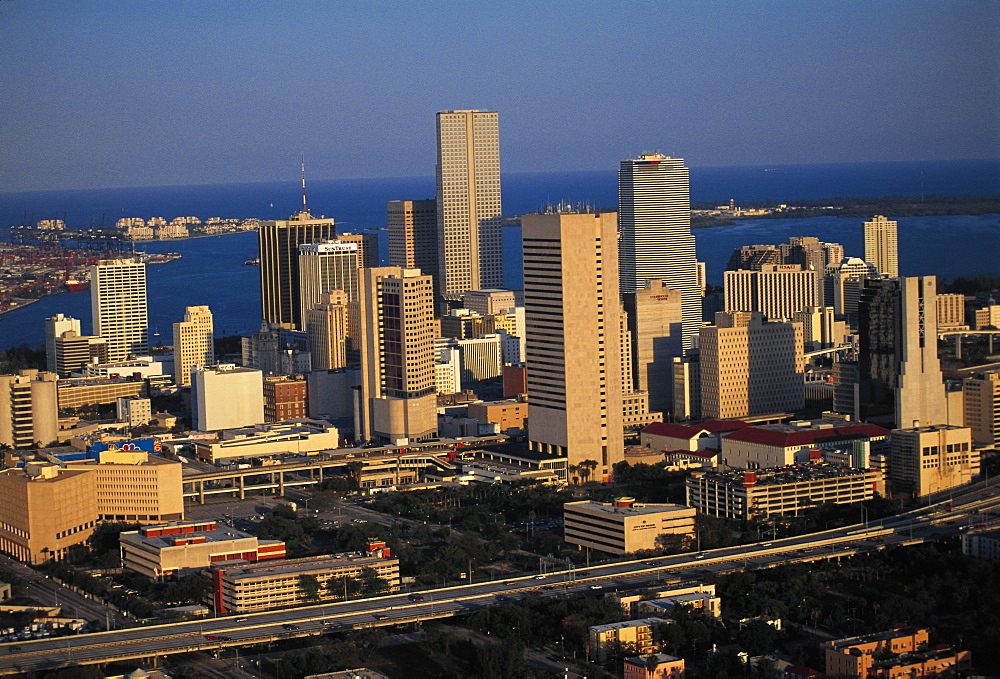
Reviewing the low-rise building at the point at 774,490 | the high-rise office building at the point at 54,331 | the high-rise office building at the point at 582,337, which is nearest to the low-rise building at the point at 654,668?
the low-rise building at the point at 774,490

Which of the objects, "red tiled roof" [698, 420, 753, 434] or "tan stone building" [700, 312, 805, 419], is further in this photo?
"tan stone building" [700, 312, 805, 419]

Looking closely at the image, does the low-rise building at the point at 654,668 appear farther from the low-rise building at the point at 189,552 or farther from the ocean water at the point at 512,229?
the low-rise building at the point at 189,552

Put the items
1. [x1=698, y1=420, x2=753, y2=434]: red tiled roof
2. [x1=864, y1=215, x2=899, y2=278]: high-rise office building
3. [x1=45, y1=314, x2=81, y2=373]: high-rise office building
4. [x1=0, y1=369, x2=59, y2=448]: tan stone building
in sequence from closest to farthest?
[x1=698, y1=420, x2=753, y2=434]: red tiled roof < [x1=0, y1=369, x2=59, y2=448]: tan stone building < [x1=45, y1=314, x2=81, y2=373]: high-rise office building < [x1=864, y1=215, x2=899, y2=278]: high-rise office building

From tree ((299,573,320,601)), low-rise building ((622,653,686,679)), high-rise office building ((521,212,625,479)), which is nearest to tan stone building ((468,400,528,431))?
high-rise office building ((521,212,625,479))

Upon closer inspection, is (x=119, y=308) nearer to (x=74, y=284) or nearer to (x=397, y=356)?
(x=74, y=284)

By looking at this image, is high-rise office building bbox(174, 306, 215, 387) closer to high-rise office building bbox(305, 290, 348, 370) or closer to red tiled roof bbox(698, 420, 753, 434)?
high-rise office building bbox(305, 290, 348, 370)

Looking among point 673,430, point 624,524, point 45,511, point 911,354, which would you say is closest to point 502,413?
point 673,430

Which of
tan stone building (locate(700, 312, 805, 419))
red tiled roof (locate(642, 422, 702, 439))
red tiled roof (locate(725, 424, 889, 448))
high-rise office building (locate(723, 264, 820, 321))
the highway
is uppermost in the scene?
high-rise office building (locate(723, 264, 820, 321))

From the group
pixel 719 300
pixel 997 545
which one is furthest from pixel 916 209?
pixel 997 545
